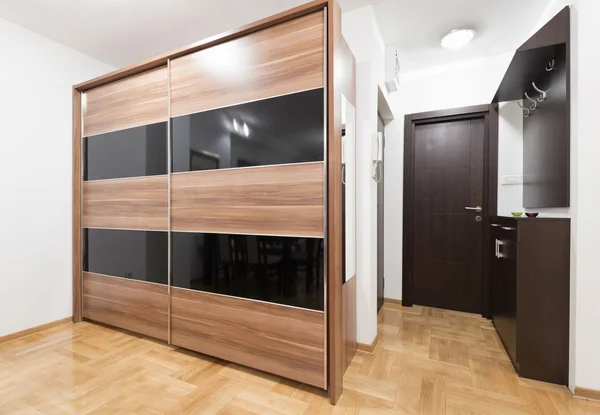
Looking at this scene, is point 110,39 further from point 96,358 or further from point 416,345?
point 416,345

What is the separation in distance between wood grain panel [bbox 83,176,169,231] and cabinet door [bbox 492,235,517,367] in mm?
2638

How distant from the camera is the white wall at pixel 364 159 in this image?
2230mm

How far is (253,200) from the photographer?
6.27 feet

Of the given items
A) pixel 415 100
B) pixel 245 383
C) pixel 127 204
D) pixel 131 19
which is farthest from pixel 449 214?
pixel 131 19

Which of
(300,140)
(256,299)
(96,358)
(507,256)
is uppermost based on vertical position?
(300,140)

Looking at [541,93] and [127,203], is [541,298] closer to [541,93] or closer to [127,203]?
[541,93]

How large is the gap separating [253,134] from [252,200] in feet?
1.46

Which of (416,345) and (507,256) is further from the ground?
(507,256)

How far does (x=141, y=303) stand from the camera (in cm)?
245

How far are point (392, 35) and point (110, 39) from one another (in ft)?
8.84

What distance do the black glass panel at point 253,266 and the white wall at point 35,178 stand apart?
4.86 feet

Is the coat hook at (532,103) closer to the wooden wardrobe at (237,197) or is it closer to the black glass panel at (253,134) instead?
the wooden wardrobe at (237,197)

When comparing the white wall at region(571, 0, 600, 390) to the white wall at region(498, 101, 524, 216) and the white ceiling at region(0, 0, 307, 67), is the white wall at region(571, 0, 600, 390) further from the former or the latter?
the white ceiling at region(0, 0, 307, 67)

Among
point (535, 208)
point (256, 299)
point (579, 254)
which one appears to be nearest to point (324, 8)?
point (256, 299)
